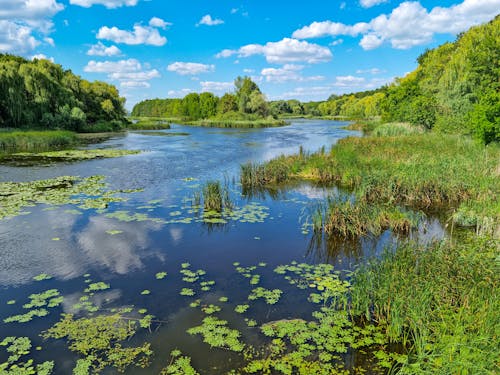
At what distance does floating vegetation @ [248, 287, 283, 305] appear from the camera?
7910mm

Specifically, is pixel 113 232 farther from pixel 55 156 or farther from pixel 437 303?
pixel 55 156

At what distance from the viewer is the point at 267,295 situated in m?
8.10

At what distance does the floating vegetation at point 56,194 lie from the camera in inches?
596

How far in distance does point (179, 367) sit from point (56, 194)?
14.0m

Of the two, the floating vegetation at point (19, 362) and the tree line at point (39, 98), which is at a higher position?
the tree line at point (39, 98)

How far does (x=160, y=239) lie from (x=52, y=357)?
223 inches

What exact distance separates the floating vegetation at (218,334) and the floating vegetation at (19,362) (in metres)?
2.43

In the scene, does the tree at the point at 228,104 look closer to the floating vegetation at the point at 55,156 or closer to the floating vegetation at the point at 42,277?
the floating vegetation at the point at 55,156

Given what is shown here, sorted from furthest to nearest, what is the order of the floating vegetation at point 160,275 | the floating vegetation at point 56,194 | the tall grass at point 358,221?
the floating vegetation at point 56,194
the tall grass at point 358,221
the floating vegetation at point 160,275

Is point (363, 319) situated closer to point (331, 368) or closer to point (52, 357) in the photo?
point (331, 368)

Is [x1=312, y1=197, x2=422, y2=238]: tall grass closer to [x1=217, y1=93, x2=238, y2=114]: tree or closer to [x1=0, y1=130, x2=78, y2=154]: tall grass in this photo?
[x1=0, y1=130, x2=78, y2=154]: tall grass

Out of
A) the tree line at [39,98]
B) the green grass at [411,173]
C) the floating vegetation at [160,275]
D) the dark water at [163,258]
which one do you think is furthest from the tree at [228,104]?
the floating vegetation at [160,275]

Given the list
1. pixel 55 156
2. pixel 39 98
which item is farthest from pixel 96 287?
pixel 39 98

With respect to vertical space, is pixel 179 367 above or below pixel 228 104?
below
